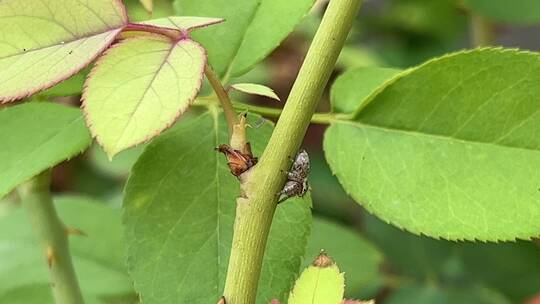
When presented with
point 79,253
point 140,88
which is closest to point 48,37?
point 140,88

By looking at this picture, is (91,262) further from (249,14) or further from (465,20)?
(465,20)

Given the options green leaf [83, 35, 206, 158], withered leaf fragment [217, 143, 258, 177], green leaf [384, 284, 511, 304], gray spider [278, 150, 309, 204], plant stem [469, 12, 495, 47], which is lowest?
green leaf [384, 284, 511, 304]

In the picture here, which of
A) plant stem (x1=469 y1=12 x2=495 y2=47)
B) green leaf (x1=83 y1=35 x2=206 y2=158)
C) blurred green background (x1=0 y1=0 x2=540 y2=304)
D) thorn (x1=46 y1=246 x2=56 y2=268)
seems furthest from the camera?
plant stem (x1=469 y1=12 x2=495 y2=47)

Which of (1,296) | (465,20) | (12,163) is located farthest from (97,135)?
(465,20)

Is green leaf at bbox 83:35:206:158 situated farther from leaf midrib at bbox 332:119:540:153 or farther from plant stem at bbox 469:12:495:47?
plant stem at bbox 469:12:495:47

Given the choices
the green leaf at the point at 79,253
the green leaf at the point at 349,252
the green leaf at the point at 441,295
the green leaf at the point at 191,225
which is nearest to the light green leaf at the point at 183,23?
the green leaf at the point at 191,225

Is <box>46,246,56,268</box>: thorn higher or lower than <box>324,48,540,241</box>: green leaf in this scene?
lower

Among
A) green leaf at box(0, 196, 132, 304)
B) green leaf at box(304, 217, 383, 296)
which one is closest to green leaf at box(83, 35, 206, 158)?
green leaf at box(0, 196, 132, 304)

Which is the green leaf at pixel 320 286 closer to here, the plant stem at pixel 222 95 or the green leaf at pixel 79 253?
the plant stem at pixel 222 95

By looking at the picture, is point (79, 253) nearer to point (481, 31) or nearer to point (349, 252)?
point (349, 252)
